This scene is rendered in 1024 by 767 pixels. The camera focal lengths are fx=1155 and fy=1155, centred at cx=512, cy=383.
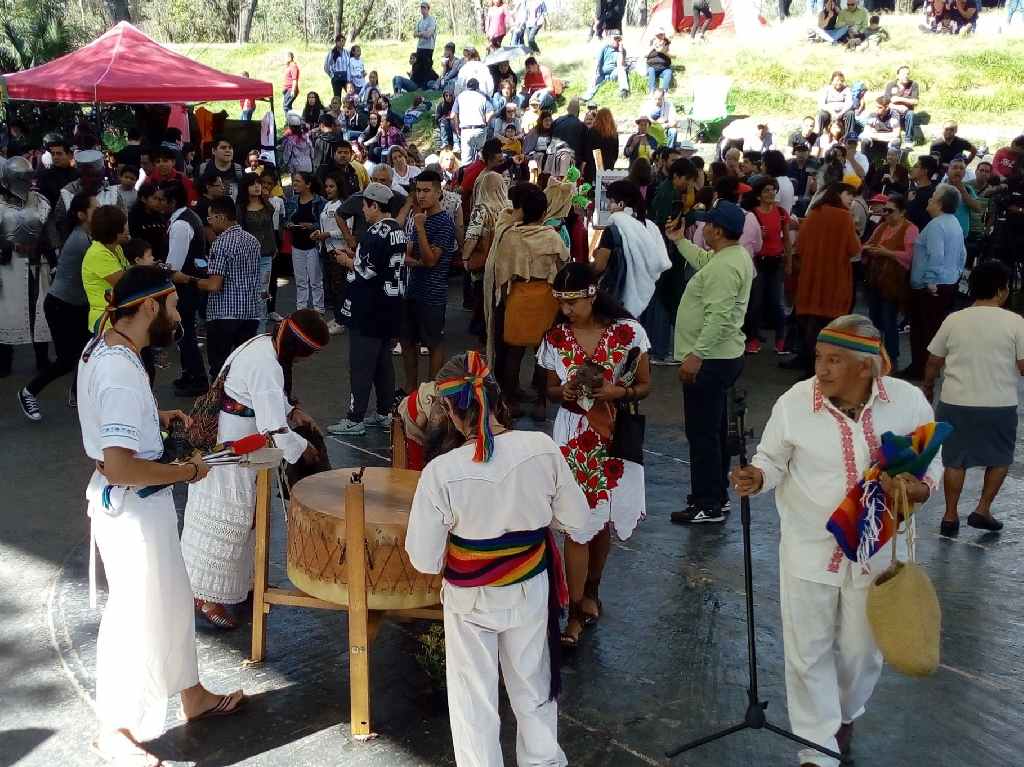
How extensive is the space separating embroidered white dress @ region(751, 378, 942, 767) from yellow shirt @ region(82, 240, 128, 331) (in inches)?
223

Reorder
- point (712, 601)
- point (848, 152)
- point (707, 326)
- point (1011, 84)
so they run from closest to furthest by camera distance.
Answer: point (712, 601) < point (707, 326) < point (848, 152) < point (1011, 84)

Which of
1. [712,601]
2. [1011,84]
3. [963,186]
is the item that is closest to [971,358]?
[712,601]

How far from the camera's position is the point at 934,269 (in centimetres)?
1049

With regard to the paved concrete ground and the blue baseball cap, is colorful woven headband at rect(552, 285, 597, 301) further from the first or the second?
the paved concrete ground

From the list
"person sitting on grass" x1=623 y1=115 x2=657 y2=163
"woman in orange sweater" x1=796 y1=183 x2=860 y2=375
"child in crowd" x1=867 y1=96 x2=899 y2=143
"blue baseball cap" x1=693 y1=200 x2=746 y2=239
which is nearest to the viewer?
"blue baseball cap" x1=693 y1=200 x2=746 y2=239

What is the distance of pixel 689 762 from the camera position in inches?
175

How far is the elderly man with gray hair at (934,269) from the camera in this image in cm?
1033

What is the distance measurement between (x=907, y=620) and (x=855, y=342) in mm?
983

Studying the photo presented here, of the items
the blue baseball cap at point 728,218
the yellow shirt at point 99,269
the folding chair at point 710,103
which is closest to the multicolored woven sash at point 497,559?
the blue baseball cap at point 728,218

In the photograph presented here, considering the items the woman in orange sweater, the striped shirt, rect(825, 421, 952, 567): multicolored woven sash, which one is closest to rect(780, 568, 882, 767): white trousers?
rect(825, 421, 952, 567): multicolored woven sash

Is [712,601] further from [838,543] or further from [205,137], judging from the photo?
[205,137]

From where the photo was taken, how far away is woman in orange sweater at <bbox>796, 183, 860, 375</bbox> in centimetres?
1003

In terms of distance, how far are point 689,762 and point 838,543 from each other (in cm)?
106

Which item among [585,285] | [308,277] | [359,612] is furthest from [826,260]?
[359,612]
